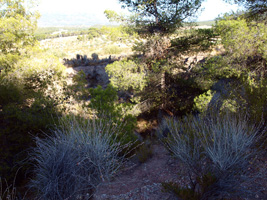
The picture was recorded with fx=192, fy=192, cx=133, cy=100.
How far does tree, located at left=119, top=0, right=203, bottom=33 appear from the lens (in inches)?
355

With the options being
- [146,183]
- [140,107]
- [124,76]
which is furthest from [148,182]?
[140,107]

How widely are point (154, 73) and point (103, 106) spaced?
422 cm

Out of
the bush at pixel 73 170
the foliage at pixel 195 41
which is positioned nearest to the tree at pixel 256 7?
the foliage at pixel 195 41

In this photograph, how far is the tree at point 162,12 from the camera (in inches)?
355

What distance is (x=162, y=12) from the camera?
29.9ft

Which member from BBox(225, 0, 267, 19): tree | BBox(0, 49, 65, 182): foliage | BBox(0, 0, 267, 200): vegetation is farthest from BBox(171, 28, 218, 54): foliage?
BBox(0, 49, 65, 182): foliage

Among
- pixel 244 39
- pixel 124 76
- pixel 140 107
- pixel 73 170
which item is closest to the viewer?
pixel 73 170

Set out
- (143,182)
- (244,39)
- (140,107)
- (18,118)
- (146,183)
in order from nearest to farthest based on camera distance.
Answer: (146,183) → (143,182) → (18,118) → (244,39) → (140,107)

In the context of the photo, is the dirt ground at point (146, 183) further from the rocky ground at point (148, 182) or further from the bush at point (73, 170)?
the bush at point (73, 170)

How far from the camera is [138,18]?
9414 mm

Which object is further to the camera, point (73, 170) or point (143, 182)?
point (143, 182)

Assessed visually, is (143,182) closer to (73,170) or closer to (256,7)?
(73,170)

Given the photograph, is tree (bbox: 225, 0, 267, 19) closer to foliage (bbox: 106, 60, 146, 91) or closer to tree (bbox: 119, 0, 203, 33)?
tree (bbox: 119, 0, 203, 33)

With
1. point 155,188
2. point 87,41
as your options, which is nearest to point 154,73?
point 155,188
